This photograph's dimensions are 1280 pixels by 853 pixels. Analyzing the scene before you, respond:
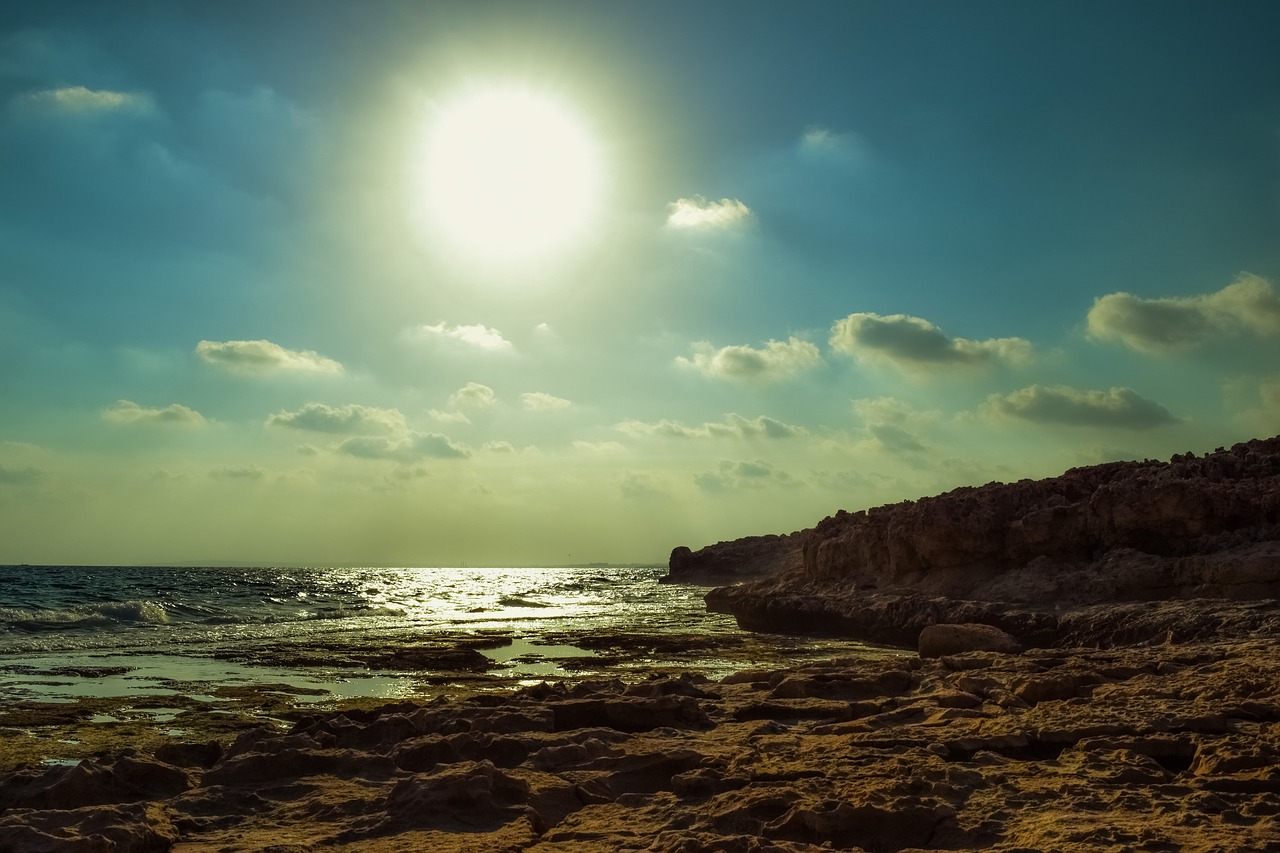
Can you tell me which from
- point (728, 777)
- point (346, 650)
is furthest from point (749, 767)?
point (346, 650)

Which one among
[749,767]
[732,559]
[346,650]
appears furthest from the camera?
[732,559]

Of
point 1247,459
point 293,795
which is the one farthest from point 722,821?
point 1247,459

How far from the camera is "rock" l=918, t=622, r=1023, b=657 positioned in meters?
14.8

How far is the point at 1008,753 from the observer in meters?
7.36

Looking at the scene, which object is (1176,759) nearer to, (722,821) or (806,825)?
(806,825)

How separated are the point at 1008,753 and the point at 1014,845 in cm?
249

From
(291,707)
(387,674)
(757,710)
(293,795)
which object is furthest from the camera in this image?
(387,674)

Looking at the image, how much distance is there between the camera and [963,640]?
15250 mm

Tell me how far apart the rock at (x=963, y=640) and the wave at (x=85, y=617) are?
103ft

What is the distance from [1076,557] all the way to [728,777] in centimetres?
2105

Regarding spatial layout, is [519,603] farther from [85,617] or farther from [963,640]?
[963,640]

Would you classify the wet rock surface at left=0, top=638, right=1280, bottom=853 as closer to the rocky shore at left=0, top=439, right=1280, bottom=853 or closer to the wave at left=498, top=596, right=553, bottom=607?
the rocky shore at left=0, top=439, right=1280, bottom=853

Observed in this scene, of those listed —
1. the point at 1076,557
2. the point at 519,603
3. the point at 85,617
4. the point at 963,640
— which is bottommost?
the point at 519,603

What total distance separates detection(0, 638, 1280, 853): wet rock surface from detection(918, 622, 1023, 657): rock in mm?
4560
